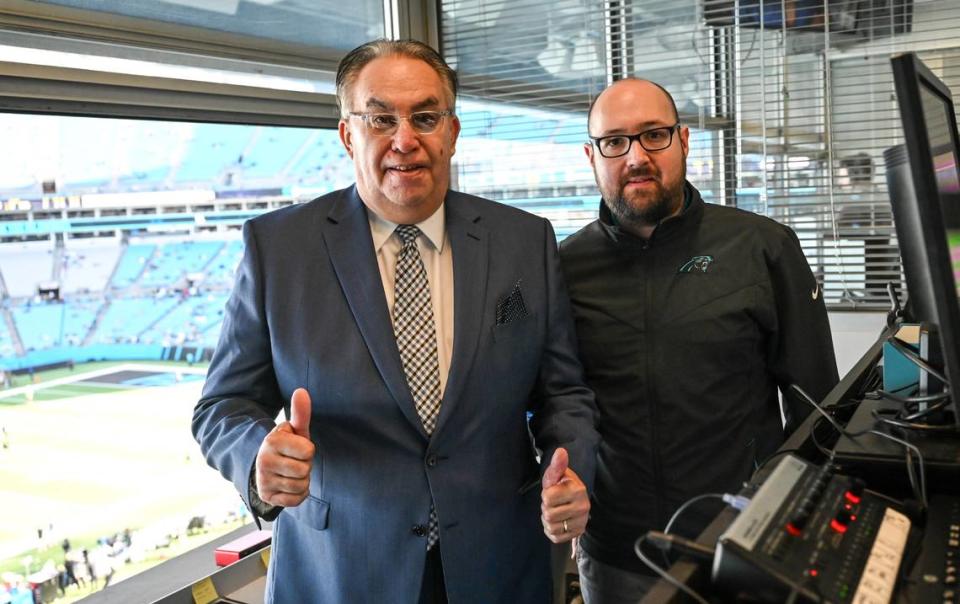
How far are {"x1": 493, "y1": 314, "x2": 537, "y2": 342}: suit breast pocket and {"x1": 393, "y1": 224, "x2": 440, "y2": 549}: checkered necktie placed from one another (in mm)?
130

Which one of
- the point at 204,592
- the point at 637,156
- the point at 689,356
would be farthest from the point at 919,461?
the point at 204,592

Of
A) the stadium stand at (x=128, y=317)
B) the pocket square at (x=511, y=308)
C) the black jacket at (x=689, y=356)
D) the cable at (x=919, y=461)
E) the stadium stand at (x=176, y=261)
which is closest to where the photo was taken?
the cable at (x=919, y=461)

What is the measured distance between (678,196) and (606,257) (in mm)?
218

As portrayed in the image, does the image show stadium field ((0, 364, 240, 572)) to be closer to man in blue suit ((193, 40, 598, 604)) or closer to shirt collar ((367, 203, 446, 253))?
man in blue suit ((193, 40, 598, 604))

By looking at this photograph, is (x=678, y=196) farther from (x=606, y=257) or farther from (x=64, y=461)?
(x=64, y=461)

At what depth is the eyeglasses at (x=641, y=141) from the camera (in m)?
1.90

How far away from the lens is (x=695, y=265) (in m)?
1.89

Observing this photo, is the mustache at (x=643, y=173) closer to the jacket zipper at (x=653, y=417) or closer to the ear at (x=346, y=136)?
the jacket zipper at (x=653, y=417)

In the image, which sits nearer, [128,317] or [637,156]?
[637,156]

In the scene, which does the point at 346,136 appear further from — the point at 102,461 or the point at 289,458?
the point at 102,461

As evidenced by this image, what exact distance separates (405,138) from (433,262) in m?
0.27

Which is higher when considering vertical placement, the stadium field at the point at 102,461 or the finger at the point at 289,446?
the finger at the point at 289,446

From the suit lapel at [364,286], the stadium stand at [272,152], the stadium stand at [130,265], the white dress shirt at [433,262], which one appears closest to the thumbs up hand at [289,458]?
the suit lapel at [364,286]

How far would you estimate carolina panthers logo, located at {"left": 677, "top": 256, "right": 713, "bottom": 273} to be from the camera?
6.20ft
